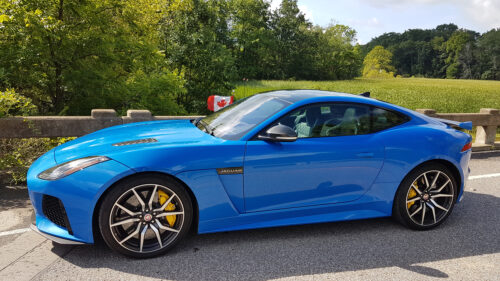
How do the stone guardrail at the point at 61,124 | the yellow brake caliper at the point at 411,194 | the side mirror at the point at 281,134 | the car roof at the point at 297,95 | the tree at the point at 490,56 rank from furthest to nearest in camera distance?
the tree at the point at 490,56 → the stone guardrail at the point at 61,124 → the yellow brake caliper at the point at 411,194 → the car roof at the point at 297,95 → the side mirror at the point at 281,134

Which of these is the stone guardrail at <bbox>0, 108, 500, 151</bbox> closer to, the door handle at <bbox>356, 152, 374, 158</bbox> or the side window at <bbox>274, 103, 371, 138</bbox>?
the side window at <bbox>274, 103, 371, 138</bbox>

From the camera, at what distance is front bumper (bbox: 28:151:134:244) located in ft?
10.3

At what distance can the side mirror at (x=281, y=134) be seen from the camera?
3568 millimetres

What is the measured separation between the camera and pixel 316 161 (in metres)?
3.74

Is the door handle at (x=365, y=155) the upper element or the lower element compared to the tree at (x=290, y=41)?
lower

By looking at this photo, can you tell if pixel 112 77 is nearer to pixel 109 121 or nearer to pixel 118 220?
pixel 109 121

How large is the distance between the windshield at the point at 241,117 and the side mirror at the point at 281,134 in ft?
0.81

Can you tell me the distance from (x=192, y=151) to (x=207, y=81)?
10.2 meters

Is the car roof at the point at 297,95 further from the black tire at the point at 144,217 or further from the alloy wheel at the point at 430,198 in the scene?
the black tire at the point at 144,217

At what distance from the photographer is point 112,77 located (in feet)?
27.9

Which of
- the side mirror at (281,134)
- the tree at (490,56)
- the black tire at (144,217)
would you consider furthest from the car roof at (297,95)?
the tree at (490,56)

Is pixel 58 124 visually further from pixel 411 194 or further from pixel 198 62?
pixel 198 62

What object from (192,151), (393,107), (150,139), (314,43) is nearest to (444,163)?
(393,107)

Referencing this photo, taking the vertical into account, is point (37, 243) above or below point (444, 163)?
below
